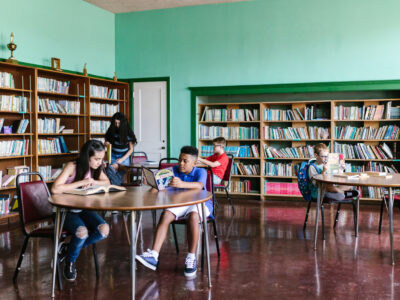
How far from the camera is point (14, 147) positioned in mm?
5957

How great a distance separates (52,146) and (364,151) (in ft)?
16.8

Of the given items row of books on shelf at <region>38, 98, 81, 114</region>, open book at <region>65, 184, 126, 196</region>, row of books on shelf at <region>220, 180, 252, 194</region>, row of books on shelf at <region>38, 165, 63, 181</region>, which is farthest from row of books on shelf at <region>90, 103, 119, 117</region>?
open book at <region>65, 184, 126, 196</region>

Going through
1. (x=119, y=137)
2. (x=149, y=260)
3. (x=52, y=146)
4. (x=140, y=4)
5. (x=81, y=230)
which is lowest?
(x=149, y=260)

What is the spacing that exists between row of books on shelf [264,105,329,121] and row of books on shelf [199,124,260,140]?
1.15ft

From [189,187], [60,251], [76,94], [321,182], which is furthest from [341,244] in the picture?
[76,94]

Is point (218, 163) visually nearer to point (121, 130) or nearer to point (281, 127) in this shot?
point (121, 130)

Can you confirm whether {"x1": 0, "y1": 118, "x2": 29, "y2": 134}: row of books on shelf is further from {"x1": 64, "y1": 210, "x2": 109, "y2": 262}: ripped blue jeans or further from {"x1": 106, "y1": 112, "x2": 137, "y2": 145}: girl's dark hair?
{"x1": 64, "y1": 210, "x2": 109, "y2": 262}: ripped blue jeans

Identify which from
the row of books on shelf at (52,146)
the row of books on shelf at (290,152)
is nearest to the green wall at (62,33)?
the row of books on shelf at (52,146)

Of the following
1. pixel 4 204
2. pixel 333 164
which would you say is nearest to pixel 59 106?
pixel 4 204

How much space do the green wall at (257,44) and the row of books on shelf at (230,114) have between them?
18.3 inches

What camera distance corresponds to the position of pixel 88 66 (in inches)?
309

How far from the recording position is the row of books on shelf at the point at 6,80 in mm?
5797

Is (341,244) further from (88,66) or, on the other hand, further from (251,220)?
(88,66)

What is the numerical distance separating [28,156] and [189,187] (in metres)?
3.59
